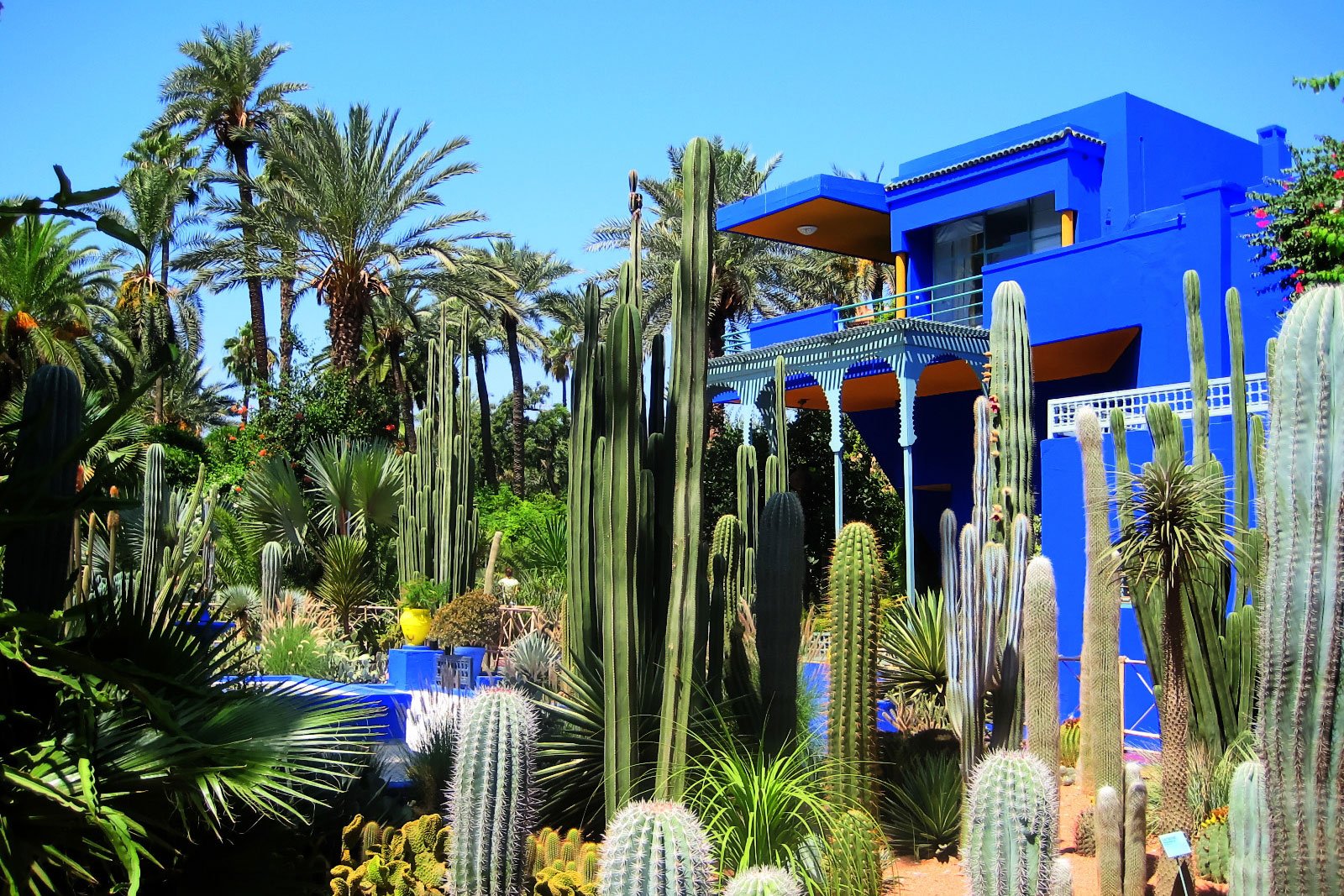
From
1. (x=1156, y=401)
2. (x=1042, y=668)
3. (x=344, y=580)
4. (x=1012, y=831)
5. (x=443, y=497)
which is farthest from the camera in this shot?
(x=344, y=580)

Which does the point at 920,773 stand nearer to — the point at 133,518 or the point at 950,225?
the point at 133,518

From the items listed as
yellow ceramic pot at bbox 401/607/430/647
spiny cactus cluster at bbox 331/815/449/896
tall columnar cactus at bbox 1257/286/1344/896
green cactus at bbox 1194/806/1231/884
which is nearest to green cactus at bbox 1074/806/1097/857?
green cactus at bbox 1194/806/1231/884

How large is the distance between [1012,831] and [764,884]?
4.59 ft

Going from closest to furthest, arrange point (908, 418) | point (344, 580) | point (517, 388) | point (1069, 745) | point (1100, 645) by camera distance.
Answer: point (1100, 645)
point (1069, 745)
point (344, 580)
point (908, 418)
point (517, 388)

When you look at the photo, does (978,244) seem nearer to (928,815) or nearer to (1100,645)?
(1100,645)

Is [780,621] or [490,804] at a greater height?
[780,621]

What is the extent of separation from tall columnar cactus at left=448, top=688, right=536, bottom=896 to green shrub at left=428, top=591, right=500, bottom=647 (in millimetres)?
6434

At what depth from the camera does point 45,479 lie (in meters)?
3.93

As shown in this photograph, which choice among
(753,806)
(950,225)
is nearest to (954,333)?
(950,225)

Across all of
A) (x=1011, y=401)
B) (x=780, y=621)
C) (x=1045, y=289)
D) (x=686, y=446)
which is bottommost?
(x=780, y=621)

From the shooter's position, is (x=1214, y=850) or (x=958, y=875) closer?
(x=1214, y=850)

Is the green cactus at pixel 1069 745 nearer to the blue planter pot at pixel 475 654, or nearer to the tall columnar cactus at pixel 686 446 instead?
the tall columnar cactus at pixel 686 446

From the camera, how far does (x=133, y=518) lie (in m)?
14.3

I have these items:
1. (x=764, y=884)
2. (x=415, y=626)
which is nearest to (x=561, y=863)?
(x=764, y=884)
